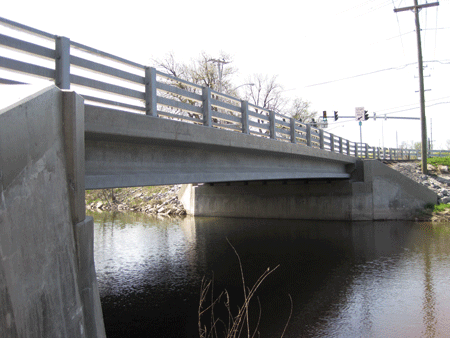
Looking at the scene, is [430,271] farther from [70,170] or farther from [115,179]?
[70,170]

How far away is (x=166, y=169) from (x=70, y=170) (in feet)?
12.3

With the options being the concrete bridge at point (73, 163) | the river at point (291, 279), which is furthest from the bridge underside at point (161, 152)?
the river at point (291, 279)

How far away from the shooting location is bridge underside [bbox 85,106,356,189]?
20.1 feet

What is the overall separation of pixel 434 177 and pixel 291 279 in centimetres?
2113

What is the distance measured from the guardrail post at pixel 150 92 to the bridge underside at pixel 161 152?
0.31m

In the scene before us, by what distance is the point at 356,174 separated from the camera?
23.6m

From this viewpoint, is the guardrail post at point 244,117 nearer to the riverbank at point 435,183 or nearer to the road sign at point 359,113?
the riverbank at point 435,183

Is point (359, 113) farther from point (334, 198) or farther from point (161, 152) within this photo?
point (161, 152)

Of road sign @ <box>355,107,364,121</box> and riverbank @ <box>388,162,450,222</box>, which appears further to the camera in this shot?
road sign @ <box>355,107,364,121</box>

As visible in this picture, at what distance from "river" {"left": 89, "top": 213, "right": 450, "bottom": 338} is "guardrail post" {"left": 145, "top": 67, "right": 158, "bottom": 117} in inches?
132

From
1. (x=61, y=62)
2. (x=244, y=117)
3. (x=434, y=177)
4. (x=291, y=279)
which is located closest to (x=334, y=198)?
(x=434, y=177)

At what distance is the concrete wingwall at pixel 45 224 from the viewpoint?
2932 mm

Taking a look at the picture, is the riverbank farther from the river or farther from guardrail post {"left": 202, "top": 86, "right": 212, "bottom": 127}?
guardrail post {"left": 202, "top": 86, "right": 212, "bottom": 127}

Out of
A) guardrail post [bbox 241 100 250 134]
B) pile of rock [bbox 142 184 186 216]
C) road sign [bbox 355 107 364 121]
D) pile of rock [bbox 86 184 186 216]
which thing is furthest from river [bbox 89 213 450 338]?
road sign [bbox 355 107 364 121]
